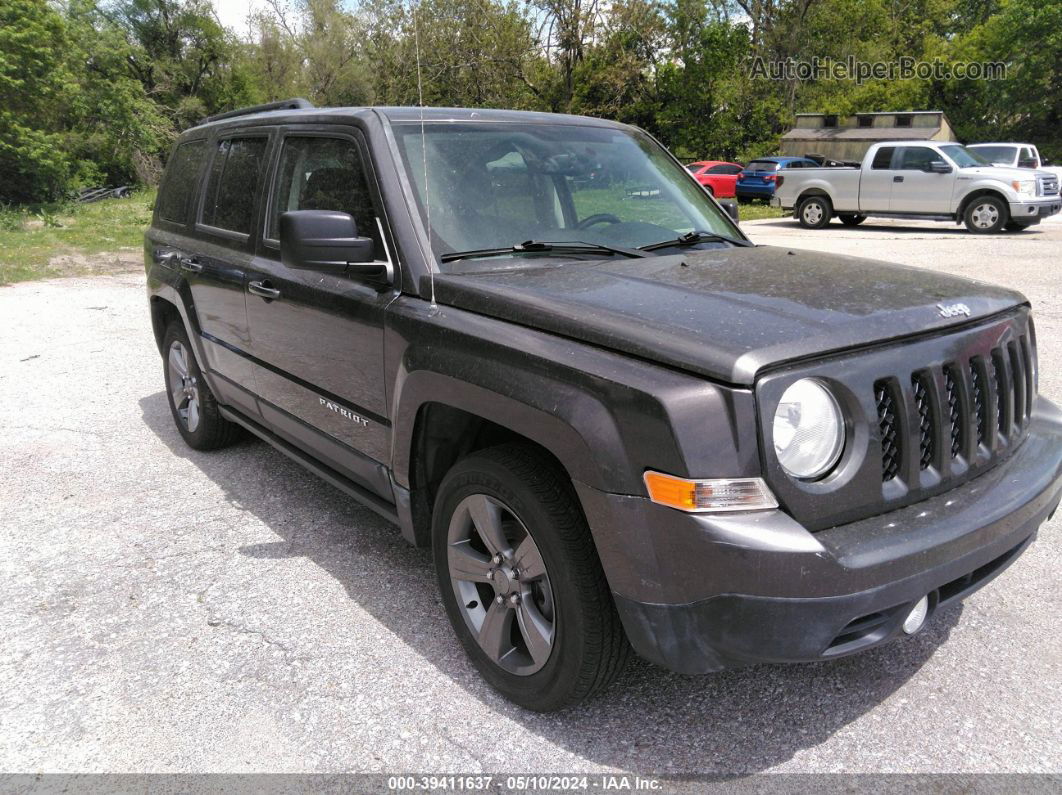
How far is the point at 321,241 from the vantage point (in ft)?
9.33

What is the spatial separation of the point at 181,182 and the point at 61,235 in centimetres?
1538

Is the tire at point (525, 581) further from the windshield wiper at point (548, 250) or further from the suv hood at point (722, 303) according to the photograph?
the windshield wiper at point (548, 250)

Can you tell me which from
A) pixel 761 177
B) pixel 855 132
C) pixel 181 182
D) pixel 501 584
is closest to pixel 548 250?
pixel 501 584

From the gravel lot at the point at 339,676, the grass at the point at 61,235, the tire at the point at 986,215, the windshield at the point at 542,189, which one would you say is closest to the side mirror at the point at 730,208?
the windshield at the point at 542,189

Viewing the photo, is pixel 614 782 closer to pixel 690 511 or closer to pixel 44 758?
pixel 690 511

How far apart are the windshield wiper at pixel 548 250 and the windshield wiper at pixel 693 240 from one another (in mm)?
97

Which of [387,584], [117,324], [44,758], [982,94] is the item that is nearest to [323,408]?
[387,584]

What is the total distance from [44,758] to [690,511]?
2.08m

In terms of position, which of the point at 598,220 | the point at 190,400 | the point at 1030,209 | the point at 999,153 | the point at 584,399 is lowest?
the point at 190,400

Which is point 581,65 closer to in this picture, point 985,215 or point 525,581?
point 985,215

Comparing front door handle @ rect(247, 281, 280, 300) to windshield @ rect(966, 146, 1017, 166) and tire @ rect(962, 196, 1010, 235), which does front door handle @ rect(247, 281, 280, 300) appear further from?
windshield @ rect(966, 146, 1017, 166)

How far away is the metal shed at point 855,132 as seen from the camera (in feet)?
108

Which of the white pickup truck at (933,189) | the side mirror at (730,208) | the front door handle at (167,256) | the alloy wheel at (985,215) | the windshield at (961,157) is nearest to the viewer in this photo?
the side mirror at (730,208)

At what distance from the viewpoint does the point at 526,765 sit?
8.00 ft
